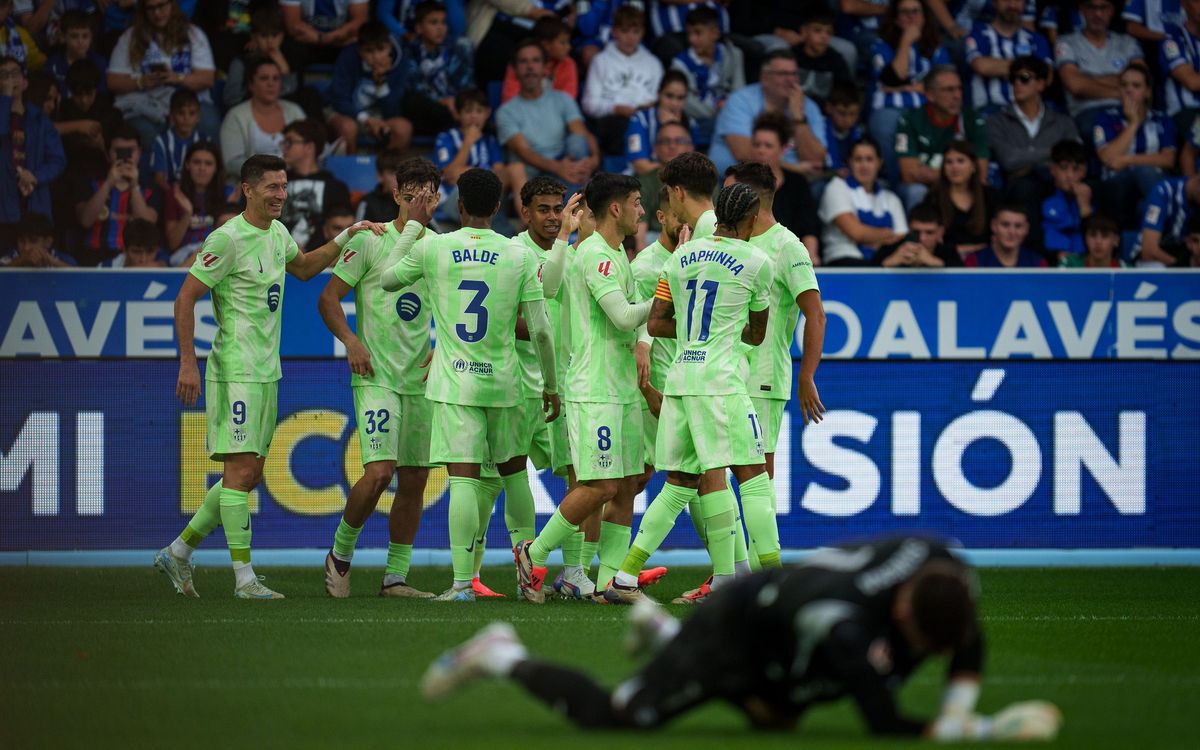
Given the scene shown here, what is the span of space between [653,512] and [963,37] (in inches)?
371

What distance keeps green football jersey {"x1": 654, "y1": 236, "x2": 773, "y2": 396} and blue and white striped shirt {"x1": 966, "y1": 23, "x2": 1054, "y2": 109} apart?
8.26m

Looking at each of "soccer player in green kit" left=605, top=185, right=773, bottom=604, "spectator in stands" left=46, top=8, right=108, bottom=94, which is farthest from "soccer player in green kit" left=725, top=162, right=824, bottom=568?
"spectator in stands" left=46, top=8, right=108, bottom=94

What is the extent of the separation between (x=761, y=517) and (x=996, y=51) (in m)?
9.07

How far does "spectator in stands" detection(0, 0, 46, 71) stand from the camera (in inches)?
597

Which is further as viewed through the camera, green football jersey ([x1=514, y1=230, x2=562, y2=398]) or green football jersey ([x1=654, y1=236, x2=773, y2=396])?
green football jersey ([x1=514, y1=230, x2=562, y2=398])

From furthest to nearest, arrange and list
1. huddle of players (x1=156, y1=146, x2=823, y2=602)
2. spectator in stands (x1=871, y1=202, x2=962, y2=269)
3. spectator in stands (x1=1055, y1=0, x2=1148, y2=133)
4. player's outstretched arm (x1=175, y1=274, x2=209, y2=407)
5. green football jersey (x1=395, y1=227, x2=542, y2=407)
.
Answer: spectator in stands (x1=1055, y1=0, x2=1148, y2=133) → spectator in stands (x1=871, y1=202, x2=962, y2=269) → player's outstretched arm (x1=175, y1=274, x2=209, y2=407) → green football jersey (x1=395, y1=227, x2=542, y2=407) → huddle of players (x1=156, y1=146, x2=823, y2=602)

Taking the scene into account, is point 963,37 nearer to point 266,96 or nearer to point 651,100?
point 651,100

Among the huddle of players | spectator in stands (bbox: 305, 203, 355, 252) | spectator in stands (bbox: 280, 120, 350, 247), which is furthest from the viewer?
spectator in stands (bbox: 280, 120, 350, 247)

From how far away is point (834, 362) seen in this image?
1288 centimetres

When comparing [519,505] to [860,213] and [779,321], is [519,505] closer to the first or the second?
[779,321]

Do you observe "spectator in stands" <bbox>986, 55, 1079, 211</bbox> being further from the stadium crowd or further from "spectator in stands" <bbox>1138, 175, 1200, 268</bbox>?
A: "spectator in stands" <bbox>1138, 175, 1200, 268</bbox>

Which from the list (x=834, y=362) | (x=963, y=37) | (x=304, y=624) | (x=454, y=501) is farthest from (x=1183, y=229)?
(x=304, y=624)

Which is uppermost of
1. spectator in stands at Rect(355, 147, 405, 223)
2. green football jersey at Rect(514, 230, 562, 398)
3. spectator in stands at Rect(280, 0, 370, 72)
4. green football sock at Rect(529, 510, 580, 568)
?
spectator in stands at Rect(280, 0, 370, 72)

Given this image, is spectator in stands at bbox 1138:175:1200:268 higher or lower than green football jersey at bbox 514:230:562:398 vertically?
higher
